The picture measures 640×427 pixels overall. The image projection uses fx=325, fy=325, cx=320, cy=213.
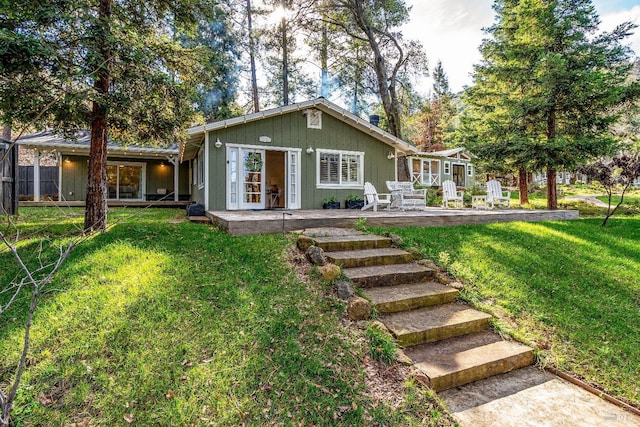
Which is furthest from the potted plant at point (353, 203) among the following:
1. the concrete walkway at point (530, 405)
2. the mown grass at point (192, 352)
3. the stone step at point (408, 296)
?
the concrete walkway at point (530, 405)

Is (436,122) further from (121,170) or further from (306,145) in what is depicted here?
(121,170)

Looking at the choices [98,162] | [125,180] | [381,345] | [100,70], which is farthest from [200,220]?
[125,180]

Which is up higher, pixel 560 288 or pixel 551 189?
pixel 551 189

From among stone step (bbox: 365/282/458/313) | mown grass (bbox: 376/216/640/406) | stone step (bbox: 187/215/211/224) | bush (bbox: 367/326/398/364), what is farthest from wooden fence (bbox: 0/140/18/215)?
mown grass (bbox: 376/216/640/406)

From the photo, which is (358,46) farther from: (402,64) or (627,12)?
(627,12)

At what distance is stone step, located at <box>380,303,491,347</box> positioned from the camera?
3.14 meters

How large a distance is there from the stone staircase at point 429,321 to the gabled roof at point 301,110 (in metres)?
5.07

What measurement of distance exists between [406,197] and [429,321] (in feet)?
19.3

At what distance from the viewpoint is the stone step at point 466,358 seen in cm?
275

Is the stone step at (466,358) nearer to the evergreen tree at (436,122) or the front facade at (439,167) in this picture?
the front facade at (439,167)

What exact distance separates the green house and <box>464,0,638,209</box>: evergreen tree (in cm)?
372

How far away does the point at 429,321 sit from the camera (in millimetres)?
3389

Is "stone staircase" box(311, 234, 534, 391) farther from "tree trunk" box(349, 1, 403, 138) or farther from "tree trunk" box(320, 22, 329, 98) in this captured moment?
"tree trunk" box(320, 22, 329, 98)

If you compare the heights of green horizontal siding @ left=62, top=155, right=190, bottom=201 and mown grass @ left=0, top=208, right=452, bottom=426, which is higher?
green horizontal siding @ left=62, top=155, right=190, bottom=201
